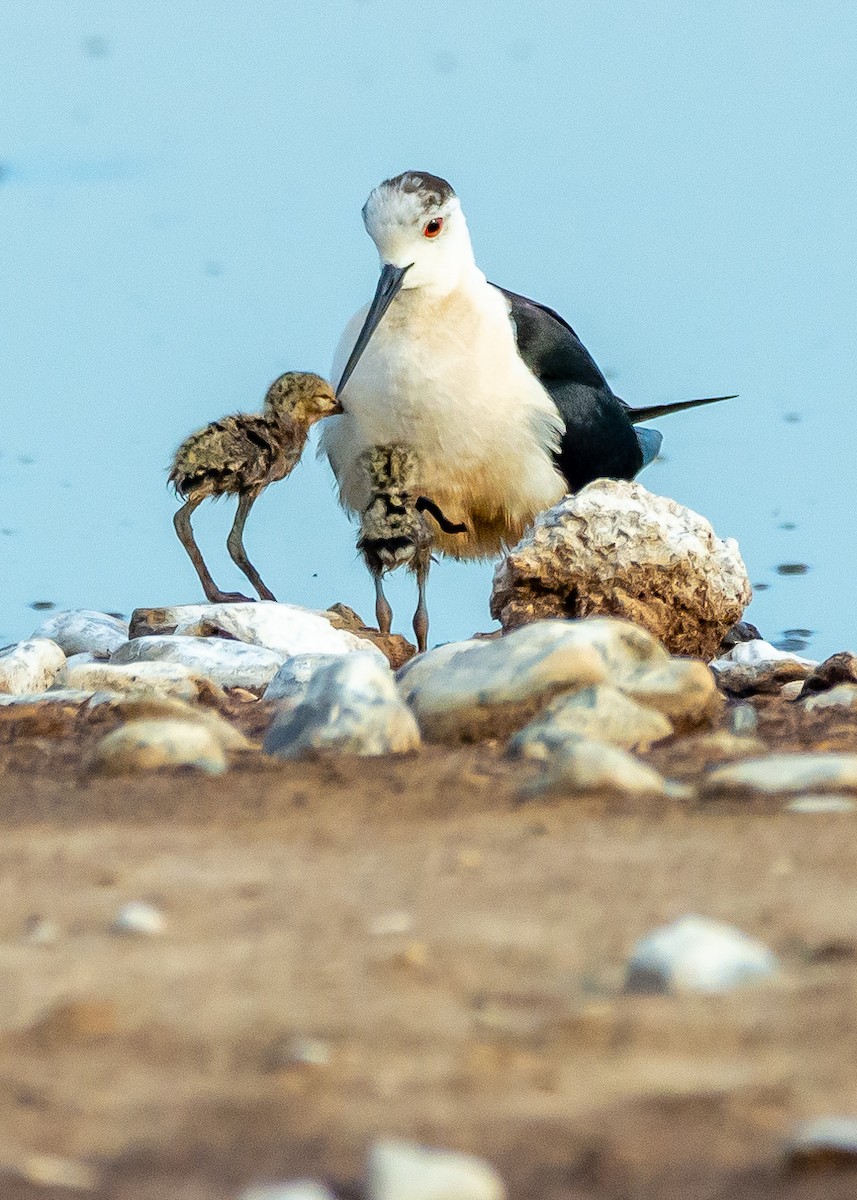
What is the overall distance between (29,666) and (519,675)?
9.25 ft

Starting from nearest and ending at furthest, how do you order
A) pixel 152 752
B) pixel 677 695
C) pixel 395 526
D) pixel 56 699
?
pixel 152 752 < pixel 677 695 < pixel 56 699 < pixel 395 526

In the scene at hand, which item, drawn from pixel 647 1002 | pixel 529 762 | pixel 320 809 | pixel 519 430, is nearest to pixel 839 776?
pixel 529 762

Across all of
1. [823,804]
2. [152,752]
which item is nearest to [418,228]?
[152,752]

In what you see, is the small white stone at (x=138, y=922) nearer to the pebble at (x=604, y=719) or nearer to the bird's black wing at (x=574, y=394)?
the pebble at (x=604, y=719)

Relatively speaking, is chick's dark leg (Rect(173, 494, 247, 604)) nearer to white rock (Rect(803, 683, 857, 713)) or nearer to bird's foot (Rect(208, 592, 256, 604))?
bird's foot (Rect(208, 592, 256, 604))

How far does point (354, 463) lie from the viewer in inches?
312

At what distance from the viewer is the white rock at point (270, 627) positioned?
6441mm

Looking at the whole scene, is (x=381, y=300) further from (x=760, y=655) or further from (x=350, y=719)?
(x=350, y=719)

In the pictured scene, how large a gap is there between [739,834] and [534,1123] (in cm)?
109

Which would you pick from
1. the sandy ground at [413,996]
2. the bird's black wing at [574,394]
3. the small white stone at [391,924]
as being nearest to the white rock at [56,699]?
the sandy ground at [413,996]

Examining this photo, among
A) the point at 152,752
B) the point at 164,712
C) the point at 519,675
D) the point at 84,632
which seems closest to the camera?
the point at 152,752

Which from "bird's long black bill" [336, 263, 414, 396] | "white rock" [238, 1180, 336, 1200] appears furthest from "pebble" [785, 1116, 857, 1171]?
"bird's long black bill" [336, 263, 414, 396]

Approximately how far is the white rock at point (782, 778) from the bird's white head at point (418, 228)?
5.09 metres

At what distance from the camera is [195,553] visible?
7.66 metres
